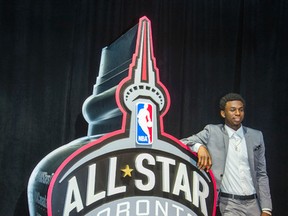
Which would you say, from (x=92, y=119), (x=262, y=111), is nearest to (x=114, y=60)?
(x=92, y=119)

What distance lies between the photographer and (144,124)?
2.61 meters

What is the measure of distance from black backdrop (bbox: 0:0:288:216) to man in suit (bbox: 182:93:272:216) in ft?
3.03

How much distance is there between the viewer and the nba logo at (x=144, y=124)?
102 inches

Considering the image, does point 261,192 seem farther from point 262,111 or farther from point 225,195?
point 262,111

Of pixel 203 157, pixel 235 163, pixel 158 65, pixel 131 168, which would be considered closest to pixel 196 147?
pixel 203 157

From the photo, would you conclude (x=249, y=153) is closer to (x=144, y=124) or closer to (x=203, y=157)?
(x=203, y=157)

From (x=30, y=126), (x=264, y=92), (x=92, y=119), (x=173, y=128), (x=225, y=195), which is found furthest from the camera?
(x=264, y=92)

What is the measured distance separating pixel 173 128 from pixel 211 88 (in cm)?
51

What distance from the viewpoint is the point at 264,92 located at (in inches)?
156

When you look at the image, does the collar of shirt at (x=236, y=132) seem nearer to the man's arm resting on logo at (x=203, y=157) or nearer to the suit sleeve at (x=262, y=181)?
the suit sleeve at (x=262, y=181)

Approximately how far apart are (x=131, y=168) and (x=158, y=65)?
140 cm

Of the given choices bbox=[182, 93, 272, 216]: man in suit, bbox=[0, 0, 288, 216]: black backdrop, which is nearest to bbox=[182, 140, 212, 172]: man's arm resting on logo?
bbox=[182, 93, 272, 216]: man in suit

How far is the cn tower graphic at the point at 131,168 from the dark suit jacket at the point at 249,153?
0.09 metres

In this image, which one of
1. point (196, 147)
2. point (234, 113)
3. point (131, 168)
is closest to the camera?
point (131, 168)
